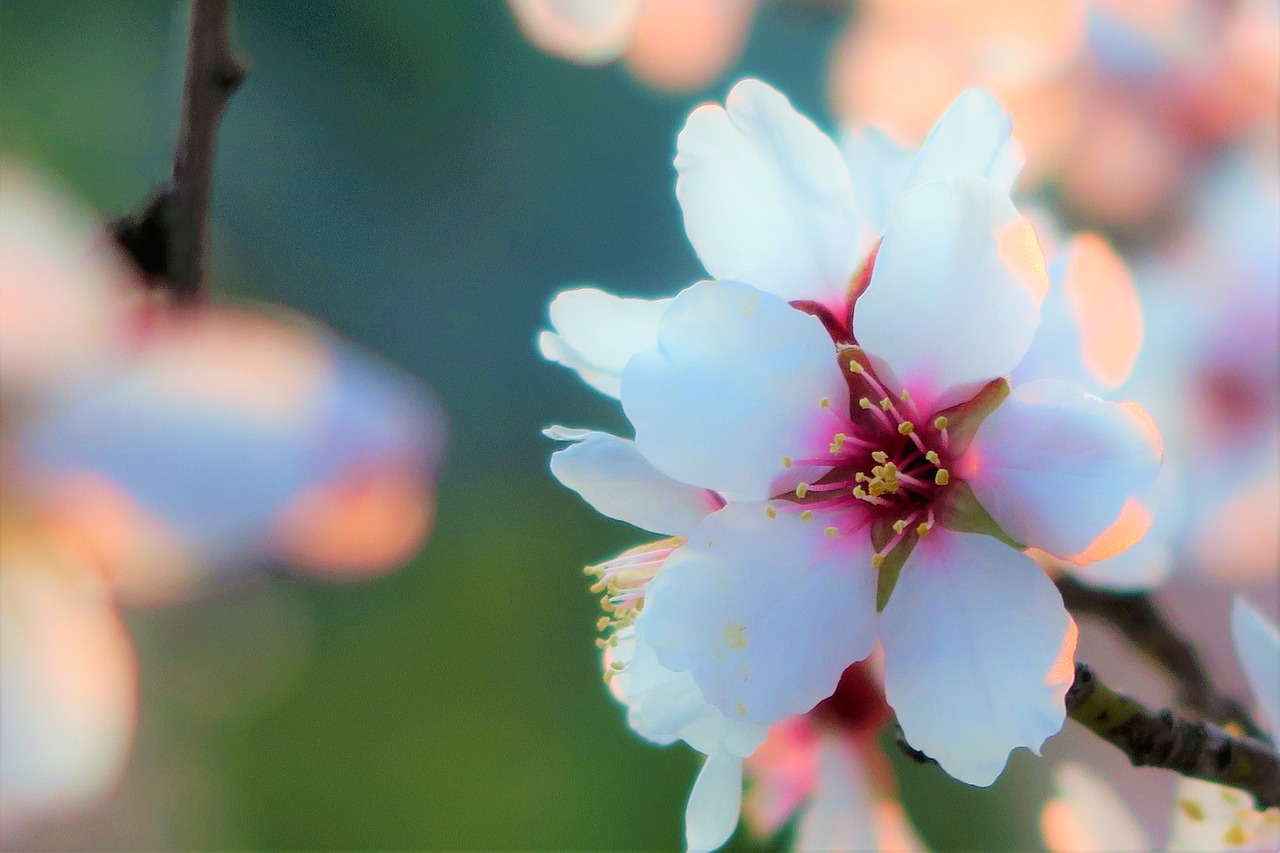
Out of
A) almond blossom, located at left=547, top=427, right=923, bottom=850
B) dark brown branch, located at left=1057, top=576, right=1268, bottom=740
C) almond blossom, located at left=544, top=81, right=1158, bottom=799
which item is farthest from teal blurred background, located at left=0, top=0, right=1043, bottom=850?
almond blossom, located at left=544, top=81, right=1158, bottom=799

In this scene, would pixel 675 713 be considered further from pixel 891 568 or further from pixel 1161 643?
pixel 1161 643

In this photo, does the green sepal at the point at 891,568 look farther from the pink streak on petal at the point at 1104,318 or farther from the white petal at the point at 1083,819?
the white petal at the point at 1083,819

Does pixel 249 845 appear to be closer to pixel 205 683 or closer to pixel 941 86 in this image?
pixel 205 683

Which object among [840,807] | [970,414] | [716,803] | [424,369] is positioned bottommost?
[424,369]

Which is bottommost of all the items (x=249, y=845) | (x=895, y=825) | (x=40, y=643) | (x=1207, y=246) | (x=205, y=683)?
(x=249, y=845)

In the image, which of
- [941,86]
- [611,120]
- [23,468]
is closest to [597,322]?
[23,468]

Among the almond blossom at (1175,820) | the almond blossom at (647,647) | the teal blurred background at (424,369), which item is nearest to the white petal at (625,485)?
the almond blossom at (647,647)

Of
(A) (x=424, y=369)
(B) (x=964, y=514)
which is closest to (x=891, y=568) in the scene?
(B) (x=964, y=514)
